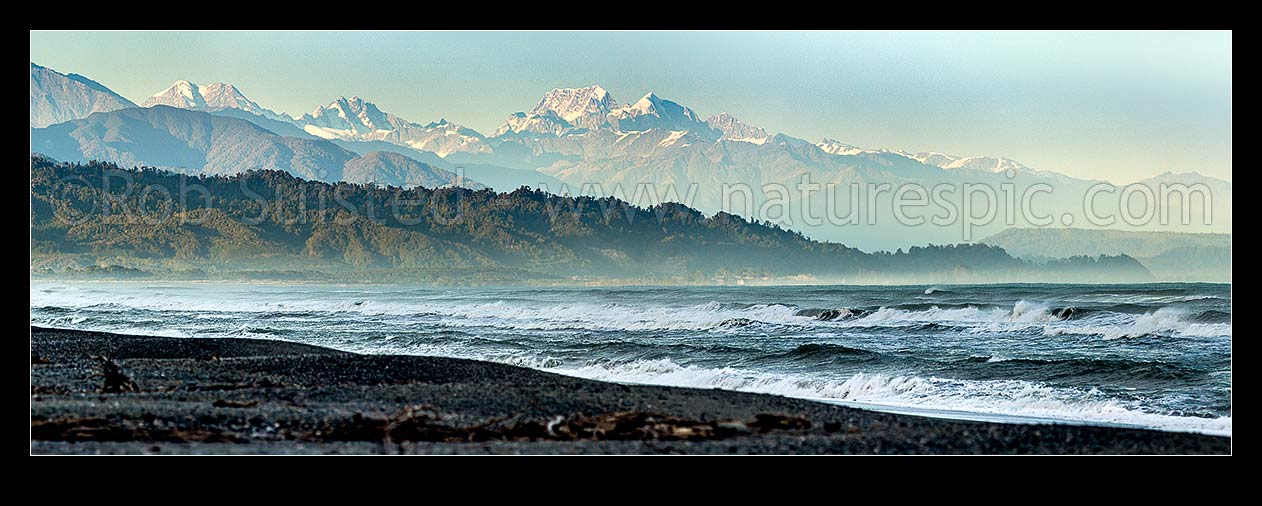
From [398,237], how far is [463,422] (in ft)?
265

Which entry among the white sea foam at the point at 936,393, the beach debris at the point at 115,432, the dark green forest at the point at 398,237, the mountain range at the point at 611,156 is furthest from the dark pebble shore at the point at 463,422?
the dark green forest at the point at 398,237

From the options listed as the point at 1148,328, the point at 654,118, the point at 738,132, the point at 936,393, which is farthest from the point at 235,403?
the point at 654,118

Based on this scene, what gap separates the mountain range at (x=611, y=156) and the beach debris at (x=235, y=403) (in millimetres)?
11932

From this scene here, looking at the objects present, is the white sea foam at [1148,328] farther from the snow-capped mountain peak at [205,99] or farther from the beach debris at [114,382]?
the snow-capped mountain peak at [205,99]

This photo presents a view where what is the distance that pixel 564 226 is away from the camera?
8219cm

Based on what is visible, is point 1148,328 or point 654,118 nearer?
point 1148,328

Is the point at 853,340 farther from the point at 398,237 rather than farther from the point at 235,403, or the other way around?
the point at 398,237

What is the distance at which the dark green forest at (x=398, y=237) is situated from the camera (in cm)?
7219

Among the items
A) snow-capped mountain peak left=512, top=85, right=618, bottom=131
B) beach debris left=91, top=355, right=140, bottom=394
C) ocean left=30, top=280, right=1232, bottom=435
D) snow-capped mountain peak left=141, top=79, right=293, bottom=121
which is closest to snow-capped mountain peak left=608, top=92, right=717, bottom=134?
snow-capped mountain peak left=512, top=85, right=618, bottom=131

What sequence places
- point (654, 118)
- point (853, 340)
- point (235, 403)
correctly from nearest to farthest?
point (235, 403) < point (853, 340) < point (654, 118)

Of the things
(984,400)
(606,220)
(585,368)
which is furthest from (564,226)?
(984,400)

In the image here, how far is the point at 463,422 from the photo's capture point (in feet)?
32.6

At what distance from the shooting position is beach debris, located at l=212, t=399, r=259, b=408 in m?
10.4
